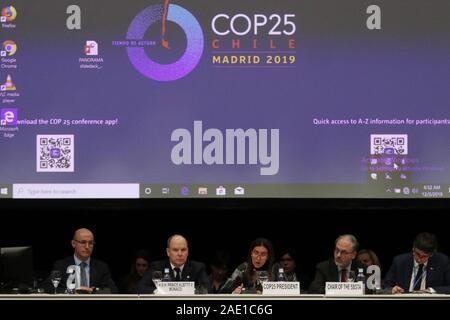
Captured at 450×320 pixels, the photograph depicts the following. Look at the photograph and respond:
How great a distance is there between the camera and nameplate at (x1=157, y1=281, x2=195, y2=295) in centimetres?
520

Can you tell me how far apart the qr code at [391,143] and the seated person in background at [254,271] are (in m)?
0.92

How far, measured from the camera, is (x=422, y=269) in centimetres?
630

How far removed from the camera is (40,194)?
244 inches

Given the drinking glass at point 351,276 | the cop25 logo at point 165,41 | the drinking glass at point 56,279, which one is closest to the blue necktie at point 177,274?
the drinking glass at point 56,279

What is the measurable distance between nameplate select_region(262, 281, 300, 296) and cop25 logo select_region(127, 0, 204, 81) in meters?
1.67

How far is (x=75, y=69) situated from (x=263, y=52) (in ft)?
3.81

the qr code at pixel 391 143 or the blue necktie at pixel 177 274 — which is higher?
the qr code at pixel 391 143

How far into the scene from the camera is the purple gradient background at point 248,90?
6.21 m

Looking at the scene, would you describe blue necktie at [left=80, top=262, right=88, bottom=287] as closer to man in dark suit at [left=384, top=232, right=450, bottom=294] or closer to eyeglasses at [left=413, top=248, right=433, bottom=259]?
man in dark suit at [left=384, top=232, right=450, bottom=294]

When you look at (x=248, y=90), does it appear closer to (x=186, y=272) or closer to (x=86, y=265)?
(x=186, y=272)

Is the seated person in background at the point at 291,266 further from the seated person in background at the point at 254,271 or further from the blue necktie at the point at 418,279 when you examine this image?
the blue necktie at the point at 418,279
